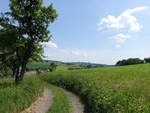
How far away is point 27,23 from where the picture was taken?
2378 centimetres

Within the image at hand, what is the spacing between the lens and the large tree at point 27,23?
76.9 ft

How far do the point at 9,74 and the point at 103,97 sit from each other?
52.7m

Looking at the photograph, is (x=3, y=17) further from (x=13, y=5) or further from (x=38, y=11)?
(x=38, y=11)

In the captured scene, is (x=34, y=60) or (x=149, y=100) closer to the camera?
(x=149, y=100)

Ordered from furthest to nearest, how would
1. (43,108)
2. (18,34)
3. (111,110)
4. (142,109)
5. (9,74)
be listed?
(9,74), (18,34), (43,108), (111,110), (142,109)

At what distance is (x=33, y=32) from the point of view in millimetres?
23906

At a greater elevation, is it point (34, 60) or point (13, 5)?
point (13, 5)

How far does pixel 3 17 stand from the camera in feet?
79.9

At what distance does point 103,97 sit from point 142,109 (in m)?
4.08

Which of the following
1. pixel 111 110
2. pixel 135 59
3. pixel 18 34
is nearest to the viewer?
pixel 111 110

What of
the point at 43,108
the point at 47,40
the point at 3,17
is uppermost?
the point at 3,17

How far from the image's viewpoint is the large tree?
23438mm

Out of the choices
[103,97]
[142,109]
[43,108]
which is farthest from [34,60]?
[142,109]

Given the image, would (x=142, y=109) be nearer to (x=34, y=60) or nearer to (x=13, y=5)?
(x=13, y=5)
